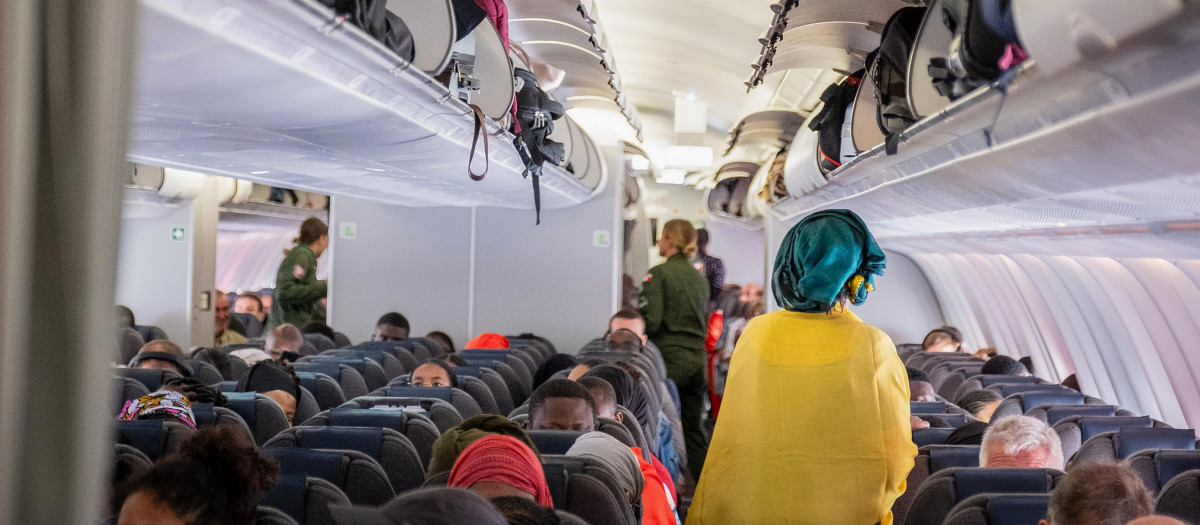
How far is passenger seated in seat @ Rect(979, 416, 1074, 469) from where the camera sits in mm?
3629

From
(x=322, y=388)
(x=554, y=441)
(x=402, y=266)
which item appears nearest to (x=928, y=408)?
(x=554, y=441)

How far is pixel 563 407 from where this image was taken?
13.0 feet

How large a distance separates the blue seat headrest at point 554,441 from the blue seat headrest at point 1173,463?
7.26ft

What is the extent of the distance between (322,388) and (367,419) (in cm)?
181

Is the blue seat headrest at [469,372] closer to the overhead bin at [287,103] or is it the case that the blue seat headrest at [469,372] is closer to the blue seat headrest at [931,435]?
the overhead bin at [287,103]

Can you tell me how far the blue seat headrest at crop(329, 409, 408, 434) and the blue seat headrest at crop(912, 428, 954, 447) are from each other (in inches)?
89.0

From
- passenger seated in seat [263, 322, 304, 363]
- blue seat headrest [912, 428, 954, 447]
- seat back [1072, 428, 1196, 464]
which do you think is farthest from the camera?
passenger seated in seat [263, 322, 304, 363]

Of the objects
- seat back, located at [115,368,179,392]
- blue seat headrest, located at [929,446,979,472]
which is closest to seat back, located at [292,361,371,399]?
seat back, located at [115,368,179,392]

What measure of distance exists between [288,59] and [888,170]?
360 cm

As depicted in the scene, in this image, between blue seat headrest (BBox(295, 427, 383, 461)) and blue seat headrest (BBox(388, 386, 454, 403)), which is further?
blue seat headrest (BBox(388, 386, 454, 403))

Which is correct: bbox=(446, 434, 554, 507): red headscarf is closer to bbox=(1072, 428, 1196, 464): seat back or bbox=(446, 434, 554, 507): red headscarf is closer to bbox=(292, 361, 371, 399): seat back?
bbox=(1072, 428, 1196, 464): seat back

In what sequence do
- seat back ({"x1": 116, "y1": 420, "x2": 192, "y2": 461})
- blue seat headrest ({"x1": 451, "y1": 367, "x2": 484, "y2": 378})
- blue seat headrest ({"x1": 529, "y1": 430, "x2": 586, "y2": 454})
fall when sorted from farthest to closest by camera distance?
blue seat headrest ({"x1": 451, "y1": 367, "x2": 484, "y2": 378}), seat back ({"x1": 116, "y1": 420, "x2": 192, "y2": 461}), blue seat headrest ({"x1": 529, "y1": 430, "x2": 586, "y2": 454})

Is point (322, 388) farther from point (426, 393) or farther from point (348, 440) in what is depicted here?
point (348, 440)

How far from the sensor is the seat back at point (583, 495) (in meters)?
2.81
